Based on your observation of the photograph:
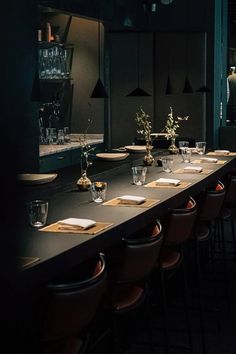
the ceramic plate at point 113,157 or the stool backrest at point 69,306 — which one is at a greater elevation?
the ceramic plate at point 113,157

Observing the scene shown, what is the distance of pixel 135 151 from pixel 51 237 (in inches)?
152

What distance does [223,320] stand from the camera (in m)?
4.77

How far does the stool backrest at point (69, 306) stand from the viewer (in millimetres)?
2414

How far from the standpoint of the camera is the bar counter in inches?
107

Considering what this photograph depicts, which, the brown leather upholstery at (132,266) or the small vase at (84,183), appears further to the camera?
the small vase at (84,183)

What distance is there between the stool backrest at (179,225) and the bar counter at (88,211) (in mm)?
121

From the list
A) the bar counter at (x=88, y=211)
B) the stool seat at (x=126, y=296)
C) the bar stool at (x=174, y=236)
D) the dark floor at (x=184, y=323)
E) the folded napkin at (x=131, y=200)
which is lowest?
the dark floor at (x=184, y=323)

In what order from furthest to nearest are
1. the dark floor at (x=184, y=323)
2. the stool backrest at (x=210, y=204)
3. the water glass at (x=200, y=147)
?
the water glass at (x=200, y=147), the stool backrest at (x=210, y=204), the dark floor at (x=184, y=323)

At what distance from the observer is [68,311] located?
246 centimetres

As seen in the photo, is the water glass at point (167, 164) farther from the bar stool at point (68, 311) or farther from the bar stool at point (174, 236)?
the bar stool at point (68, 311)

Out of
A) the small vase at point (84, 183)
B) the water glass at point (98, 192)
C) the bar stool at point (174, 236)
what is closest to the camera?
the bar stool at point (174, 236)

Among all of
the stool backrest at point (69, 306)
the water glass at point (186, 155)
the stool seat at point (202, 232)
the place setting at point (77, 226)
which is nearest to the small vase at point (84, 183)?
the stool seat at point (202, 232)

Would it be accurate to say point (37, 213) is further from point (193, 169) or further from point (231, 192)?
point (231, 192)

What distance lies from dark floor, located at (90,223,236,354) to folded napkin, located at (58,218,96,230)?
89cm
